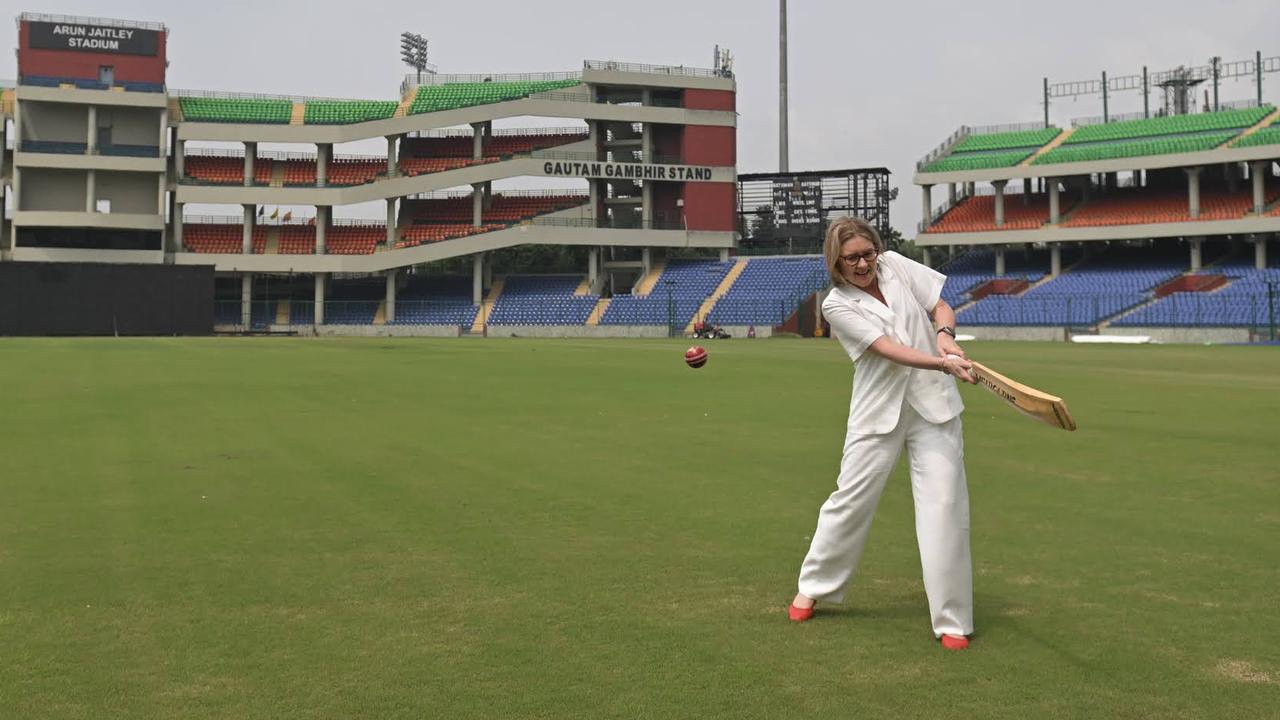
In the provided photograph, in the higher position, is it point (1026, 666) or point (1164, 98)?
point (1164, 98)

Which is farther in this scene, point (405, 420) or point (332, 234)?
point (332, 234)

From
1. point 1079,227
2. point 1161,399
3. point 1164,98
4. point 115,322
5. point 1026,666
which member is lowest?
point 1026,666

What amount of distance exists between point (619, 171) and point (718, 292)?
11.3 metres

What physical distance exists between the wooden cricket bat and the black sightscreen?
63403mm

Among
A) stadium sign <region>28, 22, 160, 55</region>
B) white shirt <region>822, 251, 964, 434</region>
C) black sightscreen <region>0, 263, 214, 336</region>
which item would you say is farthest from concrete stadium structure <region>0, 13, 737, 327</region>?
white shirt <region>822, 251, 964, 434</region>

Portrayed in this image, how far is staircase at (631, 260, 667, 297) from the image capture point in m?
76.7

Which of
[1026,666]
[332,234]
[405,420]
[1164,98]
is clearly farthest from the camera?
[1164,98]

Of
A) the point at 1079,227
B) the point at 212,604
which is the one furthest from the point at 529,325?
the point at 212,604

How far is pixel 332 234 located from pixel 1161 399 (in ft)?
226

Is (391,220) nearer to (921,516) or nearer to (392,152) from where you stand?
(392,152)

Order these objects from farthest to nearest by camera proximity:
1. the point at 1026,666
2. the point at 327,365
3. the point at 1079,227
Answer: the point at 1079,227 → the point at 327,365 → the point at 1026,666

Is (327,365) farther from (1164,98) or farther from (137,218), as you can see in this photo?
(1164,98)

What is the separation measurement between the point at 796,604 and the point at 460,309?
231 ft

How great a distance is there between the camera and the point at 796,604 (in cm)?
563
